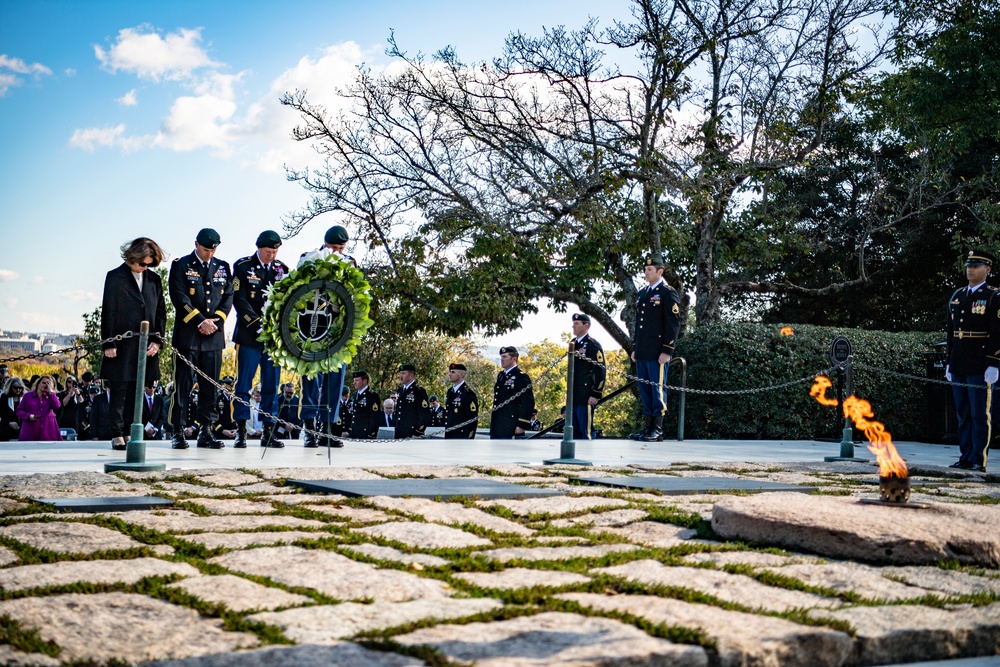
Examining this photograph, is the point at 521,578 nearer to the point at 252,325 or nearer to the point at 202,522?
the point at 202,522

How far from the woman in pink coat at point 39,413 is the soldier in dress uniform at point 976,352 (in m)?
11.8

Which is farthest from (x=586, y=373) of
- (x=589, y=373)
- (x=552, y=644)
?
(x=552, y=644)

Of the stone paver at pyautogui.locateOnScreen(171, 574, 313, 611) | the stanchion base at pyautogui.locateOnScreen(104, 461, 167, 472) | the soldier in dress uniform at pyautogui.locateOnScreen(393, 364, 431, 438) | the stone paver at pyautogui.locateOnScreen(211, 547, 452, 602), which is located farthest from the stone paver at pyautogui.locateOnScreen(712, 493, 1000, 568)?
the soldier in dress uniform at pyautogui.locateOnScreen(393, 364, 431, 438)

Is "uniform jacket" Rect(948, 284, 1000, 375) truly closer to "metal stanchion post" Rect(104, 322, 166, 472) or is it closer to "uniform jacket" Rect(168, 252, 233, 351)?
"uniform jacket" Rect(168, 252, 233, 351)

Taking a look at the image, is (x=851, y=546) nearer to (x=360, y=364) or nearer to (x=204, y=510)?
(x=204, y=510)

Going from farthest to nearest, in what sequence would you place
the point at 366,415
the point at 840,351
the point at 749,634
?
1. the point at 366,415
2. the point at 840,351
3. the point at 749,634

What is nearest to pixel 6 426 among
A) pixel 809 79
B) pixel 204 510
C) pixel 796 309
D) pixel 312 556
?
pixel 204 510

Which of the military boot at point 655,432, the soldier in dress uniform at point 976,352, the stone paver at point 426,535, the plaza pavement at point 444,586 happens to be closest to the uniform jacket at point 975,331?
the soldier in dress uniform at point 976,352

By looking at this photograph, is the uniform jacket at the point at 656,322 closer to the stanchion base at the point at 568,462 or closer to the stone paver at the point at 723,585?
the stanchion base at the point at 568,462

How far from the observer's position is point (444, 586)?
11.4ft

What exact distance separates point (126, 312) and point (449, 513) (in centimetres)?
474

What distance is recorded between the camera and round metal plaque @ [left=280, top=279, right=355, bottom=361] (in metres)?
8.48

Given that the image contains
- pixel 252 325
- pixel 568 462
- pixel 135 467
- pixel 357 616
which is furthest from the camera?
pixel 252 325

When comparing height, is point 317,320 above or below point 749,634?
above
